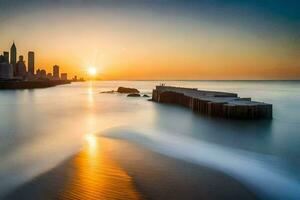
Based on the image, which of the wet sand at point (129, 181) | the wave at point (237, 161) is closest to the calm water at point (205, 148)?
the wave at point (237, 161)

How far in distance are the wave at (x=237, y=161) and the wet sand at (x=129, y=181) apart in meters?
0.73

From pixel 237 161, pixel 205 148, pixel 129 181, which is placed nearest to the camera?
pixel 129 181

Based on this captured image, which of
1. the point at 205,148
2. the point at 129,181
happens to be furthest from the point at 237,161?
the point at 129,181

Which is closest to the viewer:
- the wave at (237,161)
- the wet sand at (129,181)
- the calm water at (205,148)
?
the wet sand at (129,181)

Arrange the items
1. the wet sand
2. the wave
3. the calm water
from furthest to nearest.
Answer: the calm water → the wave → the wet sand

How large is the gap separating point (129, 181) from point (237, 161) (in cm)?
562

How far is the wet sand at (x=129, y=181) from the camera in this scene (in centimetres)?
825

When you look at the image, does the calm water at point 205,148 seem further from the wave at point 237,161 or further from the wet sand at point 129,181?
the wet sand at point 129,181

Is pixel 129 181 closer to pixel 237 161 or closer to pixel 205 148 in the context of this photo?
pixel 237 161

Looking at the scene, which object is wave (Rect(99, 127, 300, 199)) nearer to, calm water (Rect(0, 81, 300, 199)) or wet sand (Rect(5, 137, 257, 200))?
calm water (Rect(0, 81, 300, 199))

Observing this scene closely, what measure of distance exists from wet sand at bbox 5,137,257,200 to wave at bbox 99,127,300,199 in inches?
28.6

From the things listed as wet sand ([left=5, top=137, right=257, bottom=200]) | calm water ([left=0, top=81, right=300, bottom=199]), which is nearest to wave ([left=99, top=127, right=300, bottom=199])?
calm water ([left=0, top=81, right=300, bottom=199])

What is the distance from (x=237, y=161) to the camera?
12.8 m

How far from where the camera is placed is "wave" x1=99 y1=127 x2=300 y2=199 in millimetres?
9517
